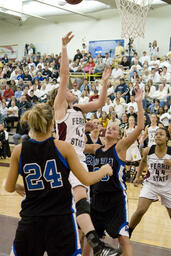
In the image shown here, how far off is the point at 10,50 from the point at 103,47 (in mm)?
7596

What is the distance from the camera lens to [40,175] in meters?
2.47

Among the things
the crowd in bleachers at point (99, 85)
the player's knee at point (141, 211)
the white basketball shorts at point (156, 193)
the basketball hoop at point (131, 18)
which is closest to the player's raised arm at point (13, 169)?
the player's knee at point (141, 211)

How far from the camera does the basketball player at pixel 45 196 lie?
2.45 m

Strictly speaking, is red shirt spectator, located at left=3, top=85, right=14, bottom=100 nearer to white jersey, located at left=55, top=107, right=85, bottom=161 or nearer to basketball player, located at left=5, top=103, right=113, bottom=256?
white jersey, located at left=55, top=107, right=85, bottom=161

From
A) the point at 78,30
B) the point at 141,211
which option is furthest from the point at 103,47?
the point at 141,211

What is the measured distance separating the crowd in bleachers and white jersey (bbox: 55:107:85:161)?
7.18 metres

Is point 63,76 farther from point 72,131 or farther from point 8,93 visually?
point 8,93

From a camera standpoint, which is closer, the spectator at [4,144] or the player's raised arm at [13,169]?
the player's raised arm at [13,169]

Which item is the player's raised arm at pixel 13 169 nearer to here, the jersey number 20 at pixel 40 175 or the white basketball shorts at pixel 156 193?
the jersey number 20 at pixel 40 175

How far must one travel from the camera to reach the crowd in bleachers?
484 inches

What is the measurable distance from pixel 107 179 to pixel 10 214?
281 centimetres

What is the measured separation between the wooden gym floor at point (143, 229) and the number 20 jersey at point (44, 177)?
1.96m

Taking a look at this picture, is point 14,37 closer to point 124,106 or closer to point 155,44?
point 155,44

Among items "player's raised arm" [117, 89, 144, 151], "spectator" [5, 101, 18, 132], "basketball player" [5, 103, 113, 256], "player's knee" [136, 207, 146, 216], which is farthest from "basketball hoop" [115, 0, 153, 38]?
"spectator" [5, 101, 18, 132]
